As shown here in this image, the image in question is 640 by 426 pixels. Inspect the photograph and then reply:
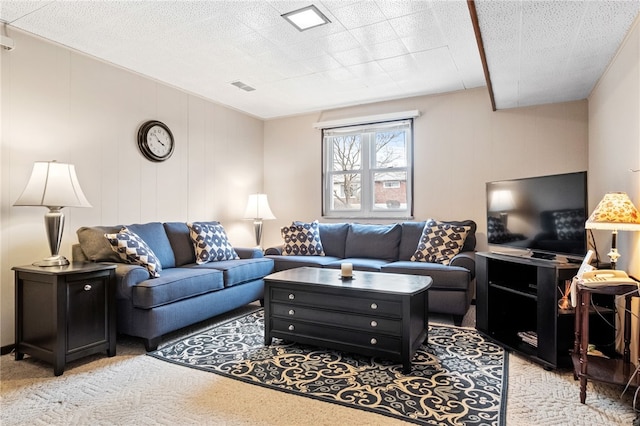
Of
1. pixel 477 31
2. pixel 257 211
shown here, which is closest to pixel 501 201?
pixel 477 31

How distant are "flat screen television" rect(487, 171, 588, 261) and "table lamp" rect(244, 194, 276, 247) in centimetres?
277

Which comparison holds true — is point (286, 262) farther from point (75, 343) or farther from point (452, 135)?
point (452, 135)

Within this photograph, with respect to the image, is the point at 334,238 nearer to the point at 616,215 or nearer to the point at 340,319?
the point at 340,319

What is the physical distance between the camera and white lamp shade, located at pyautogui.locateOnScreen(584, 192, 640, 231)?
198 centimetres

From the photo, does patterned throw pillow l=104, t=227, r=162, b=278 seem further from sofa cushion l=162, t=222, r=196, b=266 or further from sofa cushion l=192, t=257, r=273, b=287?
sofa cushion l=162, t=222, r=196, b=266

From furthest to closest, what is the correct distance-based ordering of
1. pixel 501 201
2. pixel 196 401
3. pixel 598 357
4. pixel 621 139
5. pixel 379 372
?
pixel 501 201
pixel 621 139
pixel 379 372
pixel 598 357
pixel 196 401

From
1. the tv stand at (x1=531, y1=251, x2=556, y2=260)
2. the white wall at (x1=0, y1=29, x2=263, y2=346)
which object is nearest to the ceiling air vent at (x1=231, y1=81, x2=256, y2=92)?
the white wall at (x1=0, y1=29, x2=263, y2=346)

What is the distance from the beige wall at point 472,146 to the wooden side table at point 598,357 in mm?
2111

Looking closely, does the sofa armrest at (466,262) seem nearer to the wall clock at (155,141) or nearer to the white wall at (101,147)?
the white wall at (101,147)

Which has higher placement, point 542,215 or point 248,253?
point 542,215

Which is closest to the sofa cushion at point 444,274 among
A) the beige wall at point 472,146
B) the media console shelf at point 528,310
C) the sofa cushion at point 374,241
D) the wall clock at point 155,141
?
the media console shelf at point 528,310

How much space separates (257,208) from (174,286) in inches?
84.8

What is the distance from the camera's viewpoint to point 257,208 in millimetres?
4926

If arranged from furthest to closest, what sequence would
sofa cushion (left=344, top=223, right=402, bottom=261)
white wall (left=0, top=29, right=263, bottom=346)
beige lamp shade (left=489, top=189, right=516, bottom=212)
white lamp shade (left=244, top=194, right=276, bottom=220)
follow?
white lamp shade (left=244, top=194, right=276, bottom=220), sofa cushion (left=344, top=223, right=402, bottom=261), beige lamp shade (left=489, top=189, right=516, bottom=212), white wall (left=0, top=29, right=263, bottom=346)
